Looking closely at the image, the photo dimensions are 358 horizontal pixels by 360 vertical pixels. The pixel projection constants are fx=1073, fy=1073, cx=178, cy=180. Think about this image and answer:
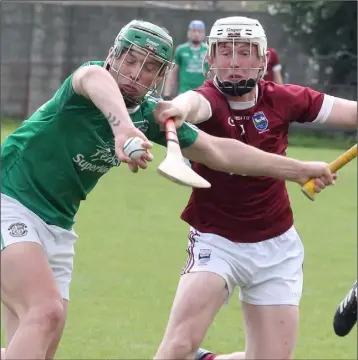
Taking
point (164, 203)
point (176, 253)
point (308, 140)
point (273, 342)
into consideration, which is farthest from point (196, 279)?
point (308, 140)

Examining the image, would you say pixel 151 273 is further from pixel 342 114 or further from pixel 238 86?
pixel 238 86

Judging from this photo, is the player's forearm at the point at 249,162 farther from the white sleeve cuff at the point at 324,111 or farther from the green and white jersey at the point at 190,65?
the green and white jersey at the point at 190,65

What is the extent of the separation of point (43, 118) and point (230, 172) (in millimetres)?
915

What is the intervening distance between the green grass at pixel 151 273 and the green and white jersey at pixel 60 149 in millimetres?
1852

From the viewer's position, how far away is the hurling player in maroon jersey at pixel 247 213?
5262 mm

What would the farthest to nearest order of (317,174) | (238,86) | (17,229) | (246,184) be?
(246,184), (238,86), (317,174), (17,229)

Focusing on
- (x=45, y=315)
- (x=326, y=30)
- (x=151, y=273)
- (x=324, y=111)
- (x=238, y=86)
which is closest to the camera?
(x=45, y=315)

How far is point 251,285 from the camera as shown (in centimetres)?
533

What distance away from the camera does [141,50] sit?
4719mm

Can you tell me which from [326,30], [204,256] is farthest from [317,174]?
[326,30]

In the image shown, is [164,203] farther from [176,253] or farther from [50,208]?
[50,208]

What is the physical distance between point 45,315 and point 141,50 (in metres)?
1.22

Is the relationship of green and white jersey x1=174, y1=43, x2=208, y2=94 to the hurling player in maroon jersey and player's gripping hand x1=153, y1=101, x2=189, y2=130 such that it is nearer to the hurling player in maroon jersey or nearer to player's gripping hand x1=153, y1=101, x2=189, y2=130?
the hurling player in maroon jersey

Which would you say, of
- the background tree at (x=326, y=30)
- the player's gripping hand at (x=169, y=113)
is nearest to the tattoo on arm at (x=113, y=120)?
the player's gripping hand at (x=169, y=113)
